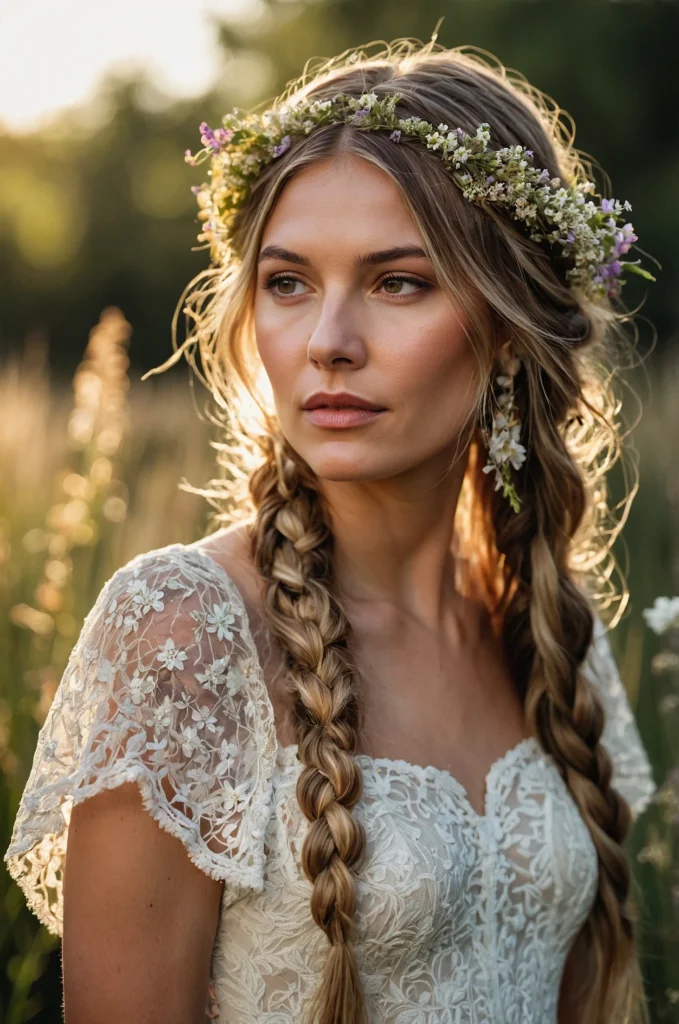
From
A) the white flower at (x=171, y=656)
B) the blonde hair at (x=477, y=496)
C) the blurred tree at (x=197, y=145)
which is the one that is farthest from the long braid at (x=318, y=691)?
the blurred tree at (x=197, y=145)

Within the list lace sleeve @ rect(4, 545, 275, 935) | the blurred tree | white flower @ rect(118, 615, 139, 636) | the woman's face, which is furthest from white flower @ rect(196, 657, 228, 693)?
the blurred tree

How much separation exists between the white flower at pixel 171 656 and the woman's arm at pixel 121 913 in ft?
0.78

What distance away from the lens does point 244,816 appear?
2.15 m

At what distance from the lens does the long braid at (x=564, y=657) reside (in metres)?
2.76

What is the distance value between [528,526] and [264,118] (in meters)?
1.28

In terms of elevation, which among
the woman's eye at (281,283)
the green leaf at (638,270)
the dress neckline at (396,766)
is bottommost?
the dress neckline at (396,766)

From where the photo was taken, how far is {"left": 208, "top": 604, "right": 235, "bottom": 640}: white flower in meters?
2.23

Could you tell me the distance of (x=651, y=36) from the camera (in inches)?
783

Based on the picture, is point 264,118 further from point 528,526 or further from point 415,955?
point 415,955

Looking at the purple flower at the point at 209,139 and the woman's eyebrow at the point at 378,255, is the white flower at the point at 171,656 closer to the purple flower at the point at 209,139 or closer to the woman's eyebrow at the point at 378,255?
the woman's eyebrow at the point at 378,255

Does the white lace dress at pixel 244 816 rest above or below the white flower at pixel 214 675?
below

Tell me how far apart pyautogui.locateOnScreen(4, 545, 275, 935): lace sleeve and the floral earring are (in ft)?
2.54

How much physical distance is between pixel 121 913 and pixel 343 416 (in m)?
1.08

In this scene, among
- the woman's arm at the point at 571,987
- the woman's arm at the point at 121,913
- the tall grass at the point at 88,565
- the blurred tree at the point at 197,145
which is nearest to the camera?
the woman's arm at the point at 121,913
